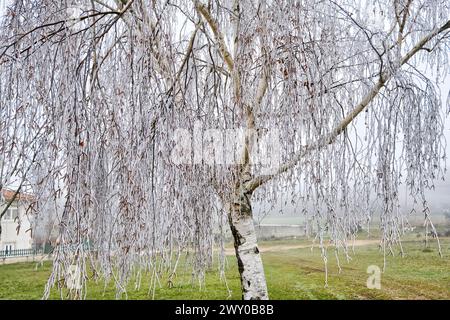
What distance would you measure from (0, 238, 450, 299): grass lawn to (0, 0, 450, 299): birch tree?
811mm

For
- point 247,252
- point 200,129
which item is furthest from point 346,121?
point 247,252

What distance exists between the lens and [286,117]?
4.12 ft

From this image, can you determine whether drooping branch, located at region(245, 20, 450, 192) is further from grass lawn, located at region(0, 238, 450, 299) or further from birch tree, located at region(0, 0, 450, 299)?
grass lawn, located at region(0, 238, 450, 299)

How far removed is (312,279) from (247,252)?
103cm

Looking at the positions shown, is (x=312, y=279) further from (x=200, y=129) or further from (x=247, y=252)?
(x=200, y=129)

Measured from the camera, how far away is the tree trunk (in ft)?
5.48

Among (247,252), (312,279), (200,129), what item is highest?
(200,129)

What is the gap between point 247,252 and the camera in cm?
171

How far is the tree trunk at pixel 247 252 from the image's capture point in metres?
1.67

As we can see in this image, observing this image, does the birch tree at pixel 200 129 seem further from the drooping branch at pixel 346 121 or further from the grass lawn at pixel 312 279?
the grass lawn at pixel 312 279

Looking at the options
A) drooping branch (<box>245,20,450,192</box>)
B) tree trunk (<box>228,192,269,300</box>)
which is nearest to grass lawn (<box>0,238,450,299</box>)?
tree trunk (<box>228,192,269,300</box>)

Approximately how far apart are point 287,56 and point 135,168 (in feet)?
2.09

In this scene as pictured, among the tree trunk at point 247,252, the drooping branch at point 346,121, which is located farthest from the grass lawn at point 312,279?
the drooping branch at point 346,121
